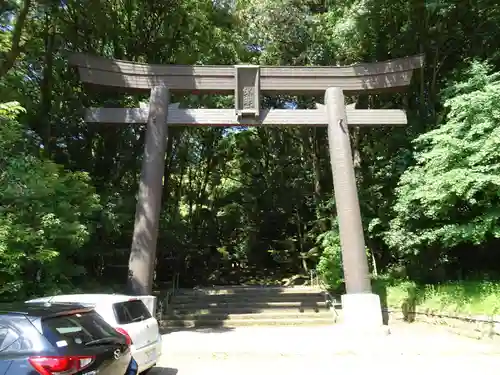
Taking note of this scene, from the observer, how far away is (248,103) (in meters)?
13.4

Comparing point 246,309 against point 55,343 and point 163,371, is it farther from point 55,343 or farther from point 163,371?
point 55,343

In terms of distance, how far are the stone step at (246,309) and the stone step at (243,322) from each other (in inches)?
27.8

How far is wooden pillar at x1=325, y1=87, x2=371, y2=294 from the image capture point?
12016 millimetres

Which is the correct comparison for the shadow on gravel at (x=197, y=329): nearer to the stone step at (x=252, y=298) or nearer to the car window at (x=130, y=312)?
the stone step at (x=252, y=298)

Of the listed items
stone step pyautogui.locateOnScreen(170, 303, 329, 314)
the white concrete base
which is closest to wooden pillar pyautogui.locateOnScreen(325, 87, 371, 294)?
the white concrete base

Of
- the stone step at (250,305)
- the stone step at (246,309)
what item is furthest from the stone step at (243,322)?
the stone step at (250,305)

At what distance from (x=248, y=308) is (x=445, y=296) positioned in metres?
5.70

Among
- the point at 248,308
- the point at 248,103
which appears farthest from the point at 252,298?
the point at 248,103

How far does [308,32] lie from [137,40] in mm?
6289

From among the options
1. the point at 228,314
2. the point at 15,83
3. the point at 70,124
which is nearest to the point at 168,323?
the point at 228,314

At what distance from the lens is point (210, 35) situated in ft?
57.4

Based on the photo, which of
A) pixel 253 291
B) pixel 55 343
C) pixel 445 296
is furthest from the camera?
pixel 253 291

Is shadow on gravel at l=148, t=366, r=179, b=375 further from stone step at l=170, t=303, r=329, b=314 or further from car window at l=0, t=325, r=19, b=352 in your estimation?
stone step at l=170, t=303, r=329, b=314

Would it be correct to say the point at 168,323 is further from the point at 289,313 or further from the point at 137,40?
the point at 137,40
